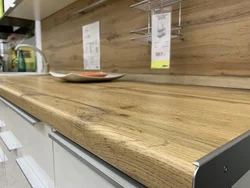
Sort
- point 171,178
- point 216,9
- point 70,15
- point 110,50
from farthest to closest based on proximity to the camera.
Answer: point 70,15 < point 110,50 < point 216,9 < point 171,178

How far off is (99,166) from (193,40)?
2.24ft

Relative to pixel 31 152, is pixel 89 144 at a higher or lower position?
higher

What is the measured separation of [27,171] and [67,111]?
373 millimetres

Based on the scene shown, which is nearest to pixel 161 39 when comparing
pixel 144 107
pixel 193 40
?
pixel 193 40

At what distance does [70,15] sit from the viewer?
162 cm

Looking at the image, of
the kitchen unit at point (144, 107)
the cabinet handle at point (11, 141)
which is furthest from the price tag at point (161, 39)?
the cabinet handle at point (11, 141)

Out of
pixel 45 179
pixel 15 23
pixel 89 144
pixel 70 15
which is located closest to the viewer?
pixel 89 144

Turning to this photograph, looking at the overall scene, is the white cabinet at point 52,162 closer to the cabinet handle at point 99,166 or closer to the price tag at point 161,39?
the cabinet handle at point 99,166

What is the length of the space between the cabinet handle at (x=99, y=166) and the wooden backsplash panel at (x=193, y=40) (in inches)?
23.3

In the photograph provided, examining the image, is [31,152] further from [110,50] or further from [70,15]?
[70,15]

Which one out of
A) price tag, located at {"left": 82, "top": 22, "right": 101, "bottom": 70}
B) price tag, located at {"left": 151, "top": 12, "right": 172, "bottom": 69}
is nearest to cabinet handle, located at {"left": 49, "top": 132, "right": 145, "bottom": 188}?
price tag, located at {"left": 151, "top": 12, "right": 172, "bottom": 69}

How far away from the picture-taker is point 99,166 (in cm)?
30

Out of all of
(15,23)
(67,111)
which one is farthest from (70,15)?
(67,111)

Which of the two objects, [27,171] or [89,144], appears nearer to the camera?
[89,144]
